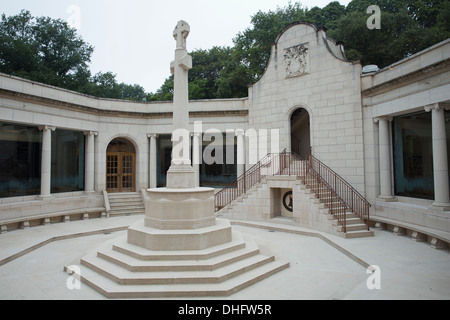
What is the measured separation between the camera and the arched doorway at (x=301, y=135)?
57.5 ft

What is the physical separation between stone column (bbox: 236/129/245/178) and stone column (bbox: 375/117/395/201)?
23.6 ft

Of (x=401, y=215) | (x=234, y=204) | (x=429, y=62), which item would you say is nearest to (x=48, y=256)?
(x=234, y=204)

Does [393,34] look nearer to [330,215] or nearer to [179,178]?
[330,215]

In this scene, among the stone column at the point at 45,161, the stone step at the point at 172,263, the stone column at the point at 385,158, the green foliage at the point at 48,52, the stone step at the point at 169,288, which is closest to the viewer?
the stone step at the point at 169,288

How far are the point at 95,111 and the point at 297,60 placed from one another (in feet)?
37.8

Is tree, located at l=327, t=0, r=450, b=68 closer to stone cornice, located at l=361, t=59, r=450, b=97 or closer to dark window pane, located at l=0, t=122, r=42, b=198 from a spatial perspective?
stone cornice, located at l=361, t=59, r=450, b=97

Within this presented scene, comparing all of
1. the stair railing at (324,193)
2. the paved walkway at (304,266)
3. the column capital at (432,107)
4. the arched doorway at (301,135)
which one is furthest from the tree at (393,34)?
the paved walkway at (304,266)

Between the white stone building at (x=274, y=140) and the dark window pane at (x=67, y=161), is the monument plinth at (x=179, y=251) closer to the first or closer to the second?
the white stone building at (x=274, y=140)

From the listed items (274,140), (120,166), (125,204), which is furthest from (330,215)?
(120,166)

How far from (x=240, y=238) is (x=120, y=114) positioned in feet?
39.3

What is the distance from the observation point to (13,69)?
Result: 28219 millimetres

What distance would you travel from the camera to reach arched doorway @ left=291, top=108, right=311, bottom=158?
17.5 metres

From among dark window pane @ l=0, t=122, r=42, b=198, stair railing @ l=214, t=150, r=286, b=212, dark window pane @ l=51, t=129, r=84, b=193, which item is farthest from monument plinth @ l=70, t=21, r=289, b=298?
dark window pane @ l=51, t=129, r=84, b=193
